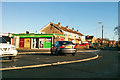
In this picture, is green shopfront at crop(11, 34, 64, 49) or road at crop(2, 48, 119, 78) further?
green shopfront at crop(11, 34, 64, 49)

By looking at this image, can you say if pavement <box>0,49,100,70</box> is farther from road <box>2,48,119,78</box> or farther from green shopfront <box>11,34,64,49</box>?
green shopfront <box>11,34,64,49</box>

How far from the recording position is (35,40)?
37.5m

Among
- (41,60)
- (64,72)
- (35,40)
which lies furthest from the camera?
(35,40)

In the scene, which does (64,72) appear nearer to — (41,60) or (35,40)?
(41,60)

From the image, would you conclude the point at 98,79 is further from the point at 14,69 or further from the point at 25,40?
the point at 25,40

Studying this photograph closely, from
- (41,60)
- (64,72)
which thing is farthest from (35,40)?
(64,72)

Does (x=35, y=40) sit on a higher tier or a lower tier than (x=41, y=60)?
higher

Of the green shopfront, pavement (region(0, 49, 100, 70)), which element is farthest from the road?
the green shopfront

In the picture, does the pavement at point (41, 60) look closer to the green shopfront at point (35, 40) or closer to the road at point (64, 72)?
the road at point (64, 72)

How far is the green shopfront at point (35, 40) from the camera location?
120ft

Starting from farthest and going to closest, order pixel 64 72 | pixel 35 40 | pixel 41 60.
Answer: pixel 35 40 → pixel 41 60 → pixel 64 72

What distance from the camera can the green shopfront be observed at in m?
36.6

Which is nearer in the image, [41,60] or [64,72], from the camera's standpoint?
[64,72]

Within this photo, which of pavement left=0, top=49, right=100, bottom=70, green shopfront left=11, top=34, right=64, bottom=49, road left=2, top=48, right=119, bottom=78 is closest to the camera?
road left=2, top=48, right=119, bottom=78
